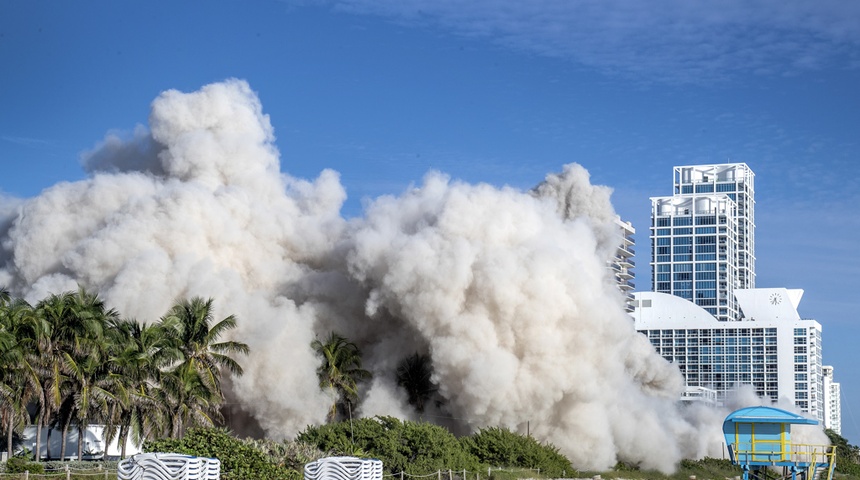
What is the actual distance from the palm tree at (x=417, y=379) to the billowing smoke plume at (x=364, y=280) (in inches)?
24.9

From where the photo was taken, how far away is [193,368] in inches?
1962

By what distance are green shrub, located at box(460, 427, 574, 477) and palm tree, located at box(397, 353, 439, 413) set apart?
36.5 ft

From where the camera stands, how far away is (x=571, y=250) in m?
68.9

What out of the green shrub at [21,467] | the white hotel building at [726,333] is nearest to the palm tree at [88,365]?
the green shrub at [21,467]

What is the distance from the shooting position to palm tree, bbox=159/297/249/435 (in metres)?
48.9

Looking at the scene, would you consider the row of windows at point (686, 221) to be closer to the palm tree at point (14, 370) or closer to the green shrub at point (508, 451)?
the green shrub at point (508, 451)

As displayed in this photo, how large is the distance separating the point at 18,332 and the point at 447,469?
1811 cm

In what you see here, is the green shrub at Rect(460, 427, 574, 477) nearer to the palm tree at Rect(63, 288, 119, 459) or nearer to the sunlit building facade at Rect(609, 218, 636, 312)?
the palm tree at Rect(63, 288, 119, 459)

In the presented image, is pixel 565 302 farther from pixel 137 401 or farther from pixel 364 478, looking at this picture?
pixel 364 478

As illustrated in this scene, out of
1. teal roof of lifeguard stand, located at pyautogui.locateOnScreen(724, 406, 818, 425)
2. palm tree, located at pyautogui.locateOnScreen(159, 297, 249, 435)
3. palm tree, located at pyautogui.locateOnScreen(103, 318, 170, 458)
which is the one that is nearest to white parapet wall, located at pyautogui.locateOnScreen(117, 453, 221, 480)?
palm tree, located at pyautogui.locateOnScreen(103, 318, 170, 458)

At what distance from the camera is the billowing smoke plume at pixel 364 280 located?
61.8 m

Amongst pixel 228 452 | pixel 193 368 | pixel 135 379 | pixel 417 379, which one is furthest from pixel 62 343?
pixel 417 379

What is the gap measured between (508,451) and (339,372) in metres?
14.4

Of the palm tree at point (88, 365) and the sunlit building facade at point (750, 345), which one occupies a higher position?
the sunlit building facade at point (750, 345)
